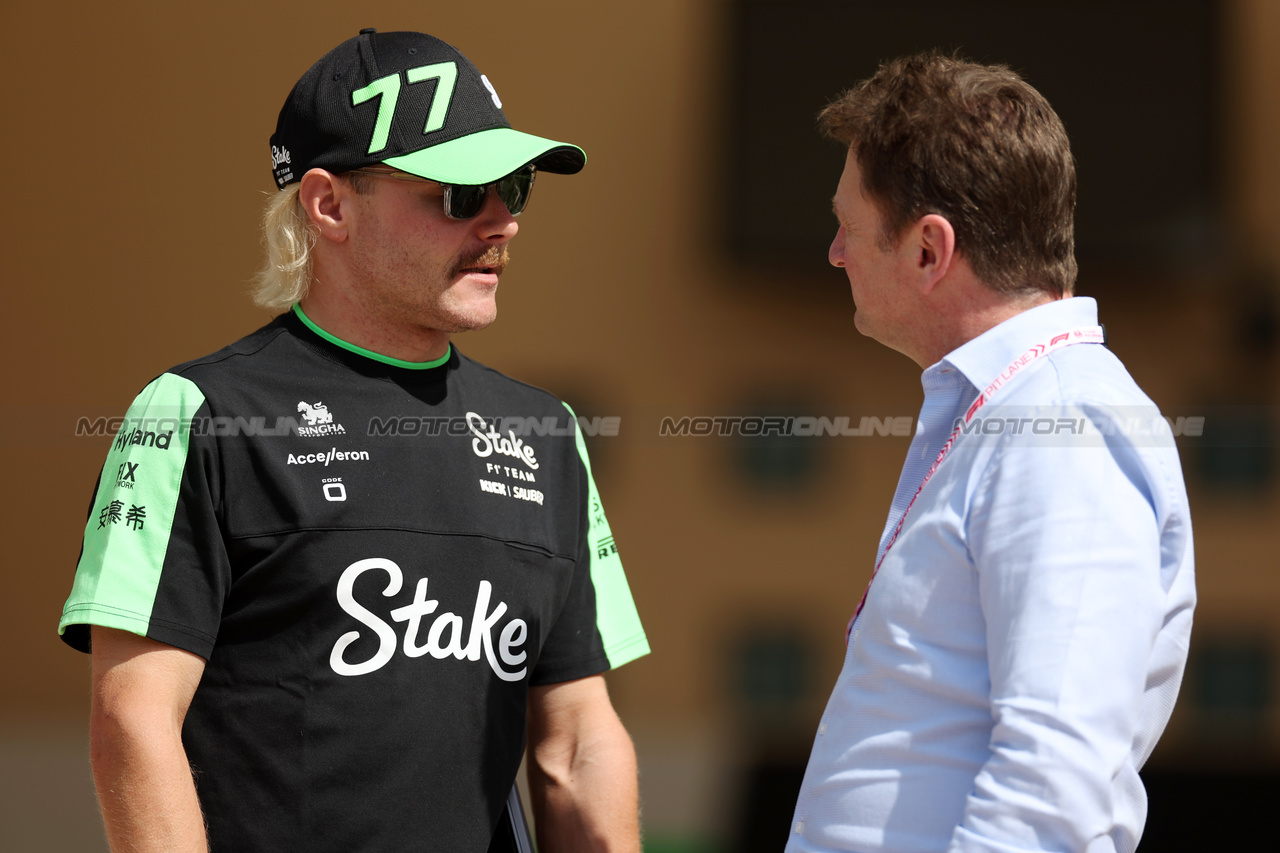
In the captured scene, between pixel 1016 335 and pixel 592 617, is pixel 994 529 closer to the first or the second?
pixel 1016 335

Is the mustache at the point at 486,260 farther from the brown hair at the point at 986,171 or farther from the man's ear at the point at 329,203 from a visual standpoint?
the brown hair at the point at 986,171

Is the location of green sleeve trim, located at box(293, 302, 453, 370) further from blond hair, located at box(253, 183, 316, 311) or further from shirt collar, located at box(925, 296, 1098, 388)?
shirt collar, located at box(925, 296, 1098, 388)

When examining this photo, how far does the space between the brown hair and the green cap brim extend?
49 centimetres

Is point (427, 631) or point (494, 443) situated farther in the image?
point (494, 443)

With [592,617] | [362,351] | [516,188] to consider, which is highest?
[516,188]

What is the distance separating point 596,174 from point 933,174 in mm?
4547

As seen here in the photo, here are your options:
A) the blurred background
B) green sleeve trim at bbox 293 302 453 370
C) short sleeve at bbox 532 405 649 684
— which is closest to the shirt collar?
short sleeve at bbox 532 405 649 684

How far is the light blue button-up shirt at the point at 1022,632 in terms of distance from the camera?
3.15ft

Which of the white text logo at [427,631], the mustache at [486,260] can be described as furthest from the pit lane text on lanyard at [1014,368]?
the mustache at [486,260]

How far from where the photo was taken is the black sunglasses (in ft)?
4.98

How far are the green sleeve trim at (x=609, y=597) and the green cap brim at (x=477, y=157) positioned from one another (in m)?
0.35

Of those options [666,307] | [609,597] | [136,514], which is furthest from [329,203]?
[666,307]

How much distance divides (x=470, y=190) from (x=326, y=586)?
1.77 feet

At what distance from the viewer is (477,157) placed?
152 cm
